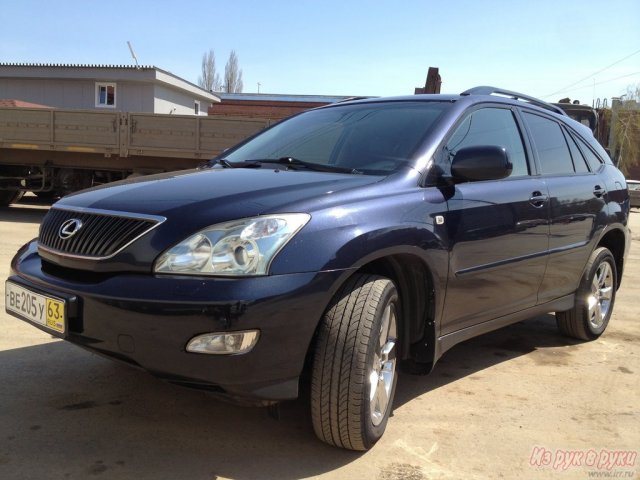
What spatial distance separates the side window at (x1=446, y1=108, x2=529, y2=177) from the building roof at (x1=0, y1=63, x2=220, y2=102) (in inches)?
826

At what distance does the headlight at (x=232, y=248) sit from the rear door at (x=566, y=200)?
2279 millimetres

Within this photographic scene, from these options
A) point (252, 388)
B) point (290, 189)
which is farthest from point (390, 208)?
point (252, 388)

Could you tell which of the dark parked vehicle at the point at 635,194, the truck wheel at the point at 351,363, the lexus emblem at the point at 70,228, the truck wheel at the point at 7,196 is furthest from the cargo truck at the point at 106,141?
the dark parked vehicle at the point at 635,194

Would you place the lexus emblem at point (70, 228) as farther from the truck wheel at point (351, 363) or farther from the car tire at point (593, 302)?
the car tire at point (593, 302)

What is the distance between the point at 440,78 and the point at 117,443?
30.9 ft

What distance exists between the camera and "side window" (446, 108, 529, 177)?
11.0 ft

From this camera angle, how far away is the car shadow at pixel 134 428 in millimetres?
2512

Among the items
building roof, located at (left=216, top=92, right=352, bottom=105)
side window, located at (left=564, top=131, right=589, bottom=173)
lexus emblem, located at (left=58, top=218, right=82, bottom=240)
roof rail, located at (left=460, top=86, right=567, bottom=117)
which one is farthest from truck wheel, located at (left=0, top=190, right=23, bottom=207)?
building roof, located at (left=216, top=92, right=352, bottom=105)

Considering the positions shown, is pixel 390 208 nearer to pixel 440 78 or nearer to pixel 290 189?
pixel 290 189

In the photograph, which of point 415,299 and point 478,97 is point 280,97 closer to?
point 478,97

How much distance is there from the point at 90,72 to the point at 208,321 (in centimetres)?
2367

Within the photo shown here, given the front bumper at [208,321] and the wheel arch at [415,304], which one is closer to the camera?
the front bumper at [208,321]

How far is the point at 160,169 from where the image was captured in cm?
1151

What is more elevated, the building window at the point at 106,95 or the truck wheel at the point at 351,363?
the building window at the point at 106,95
